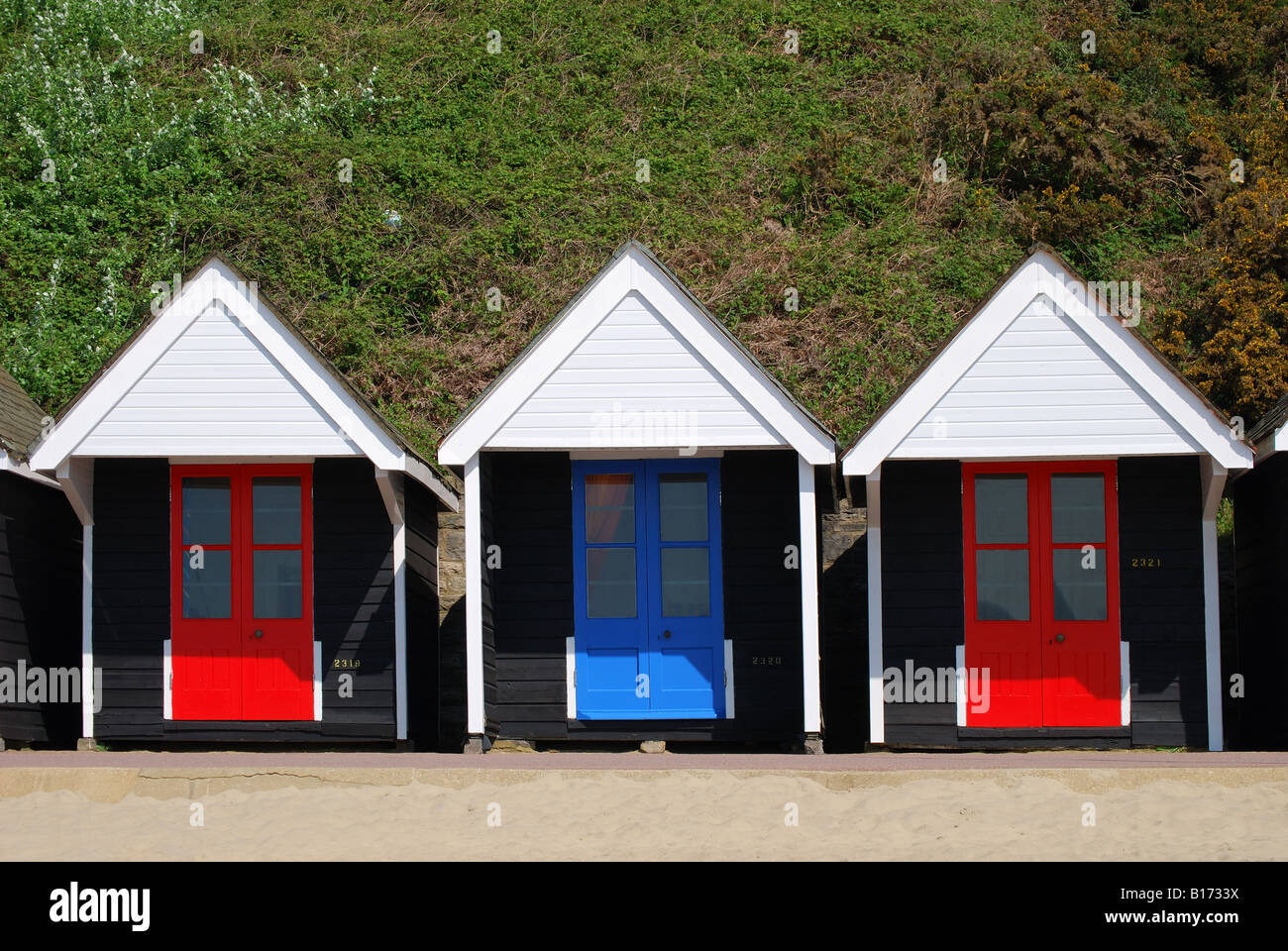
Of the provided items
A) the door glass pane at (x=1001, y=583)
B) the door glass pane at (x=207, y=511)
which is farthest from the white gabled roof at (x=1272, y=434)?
the door glass pane at (x=207, y=511)

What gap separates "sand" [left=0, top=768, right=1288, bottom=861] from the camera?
9.30 meters

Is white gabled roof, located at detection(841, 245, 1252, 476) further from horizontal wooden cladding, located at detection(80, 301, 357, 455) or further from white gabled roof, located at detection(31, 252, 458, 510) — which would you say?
horizontal wooden cladding, located at detection(80, 301, 357, 455)

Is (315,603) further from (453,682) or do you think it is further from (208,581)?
(453,682)

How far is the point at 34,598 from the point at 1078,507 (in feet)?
31.5

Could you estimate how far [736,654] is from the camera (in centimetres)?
1352

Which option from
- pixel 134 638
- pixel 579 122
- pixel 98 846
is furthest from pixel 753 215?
pixel 98 846

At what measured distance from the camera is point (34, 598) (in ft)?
46.8

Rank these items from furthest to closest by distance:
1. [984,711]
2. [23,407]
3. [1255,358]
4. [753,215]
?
1. [753,215]
2. [1255,358]
3. [23,407]
4. [984,711]

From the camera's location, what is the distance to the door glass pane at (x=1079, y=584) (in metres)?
13.2

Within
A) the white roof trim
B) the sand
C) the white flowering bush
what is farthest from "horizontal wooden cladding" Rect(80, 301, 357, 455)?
A: the white flowering bush

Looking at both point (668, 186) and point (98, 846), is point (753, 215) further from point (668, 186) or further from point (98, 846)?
point (98, 846)

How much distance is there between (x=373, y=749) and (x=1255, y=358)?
12.1 metres

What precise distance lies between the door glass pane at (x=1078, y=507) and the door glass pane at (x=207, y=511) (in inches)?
290

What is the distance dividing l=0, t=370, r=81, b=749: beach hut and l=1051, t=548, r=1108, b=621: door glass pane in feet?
30.1
